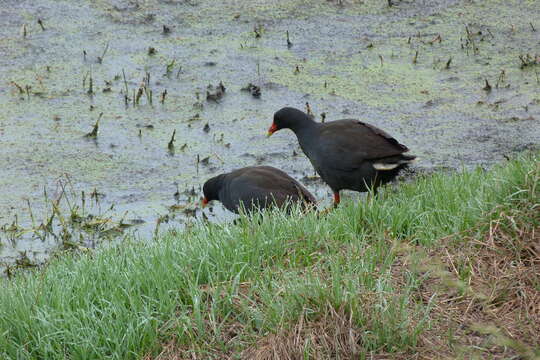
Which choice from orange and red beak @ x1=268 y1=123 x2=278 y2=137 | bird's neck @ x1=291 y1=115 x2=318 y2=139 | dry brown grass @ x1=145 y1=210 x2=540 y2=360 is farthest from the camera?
orange and red beak @ x1=268 y1=123 x2=278 y2=137

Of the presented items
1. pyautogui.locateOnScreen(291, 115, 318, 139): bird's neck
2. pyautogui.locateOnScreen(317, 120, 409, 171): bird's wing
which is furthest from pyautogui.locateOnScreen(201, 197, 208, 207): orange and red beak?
pyautogui.locateOnScreen(317, 120, 409, 171): bird's wing

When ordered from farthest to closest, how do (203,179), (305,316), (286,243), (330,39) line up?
(330,39), (203,179), (286,243), (305,316)

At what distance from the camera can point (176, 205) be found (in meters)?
6.69

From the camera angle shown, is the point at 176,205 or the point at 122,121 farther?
the point at 122,121

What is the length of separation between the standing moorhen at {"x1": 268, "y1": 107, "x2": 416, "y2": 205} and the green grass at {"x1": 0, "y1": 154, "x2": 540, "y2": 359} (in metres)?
1.07

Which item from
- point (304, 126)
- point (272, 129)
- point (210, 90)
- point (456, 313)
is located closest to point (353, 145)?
point (304, 126)

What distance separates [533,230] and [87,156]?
4.07m

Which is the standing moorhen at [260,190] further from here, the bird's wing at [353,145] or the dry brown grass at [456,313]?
the dry brown grass at [456,313]

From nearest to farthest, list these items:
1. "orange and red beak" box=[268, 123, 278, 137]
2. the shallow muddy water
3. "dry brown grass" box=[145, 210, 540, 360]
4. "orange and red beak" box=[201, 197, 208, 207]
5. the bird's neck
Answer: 1. "dry brown grass" box=[145, 210, 540, 360]
2. the bird's neck
3. "orange and red beak" box=[201, 197, 208, 207]
4. the shallow muddy water
5. "orange and red beak" box=[268, 123, 278, 137]

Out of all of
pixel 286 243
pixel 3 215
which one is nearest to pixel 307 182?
pixel 3 215

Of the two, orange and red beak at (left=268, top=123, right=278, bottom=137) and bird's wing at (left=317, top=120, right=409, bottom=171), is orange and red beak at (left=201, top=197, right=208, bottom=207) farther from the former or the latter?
bird's wing at (left=317, top=120, right=409, bottom=171)

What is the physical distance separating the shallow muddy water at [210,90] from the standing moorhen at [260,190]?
53 cm

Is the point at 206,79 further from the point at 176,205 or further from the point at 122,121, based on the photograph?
the point at 176,205

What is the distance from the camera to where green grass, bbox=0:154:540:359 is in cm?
361
